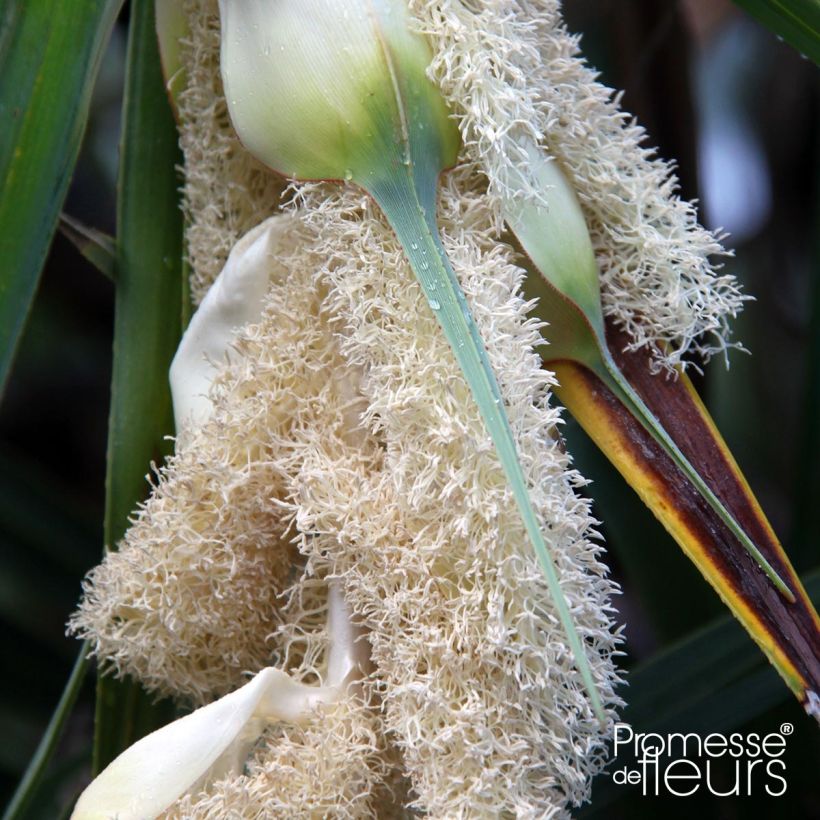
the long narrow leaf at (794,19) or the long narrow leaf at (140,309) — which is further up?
the long narrow leaf at (794,19)

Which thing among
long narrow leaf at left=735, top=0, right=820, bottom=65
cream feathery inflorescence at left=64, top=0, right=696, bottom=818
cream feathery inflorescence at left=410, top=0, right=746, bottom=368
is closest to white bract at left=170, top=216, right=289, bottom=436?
cream feathery inflorescence at left=64, top=0, right=696, bottom=818

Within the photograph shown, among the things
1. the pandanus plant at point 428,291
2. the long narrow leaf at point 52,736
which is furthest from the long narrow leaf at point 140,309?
the pandanus plant at point 428,291

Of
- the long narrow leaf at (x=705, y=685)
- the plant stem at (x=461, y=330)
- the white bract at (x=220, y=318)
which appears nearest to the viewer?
the plant stem at (x=461, y=330)

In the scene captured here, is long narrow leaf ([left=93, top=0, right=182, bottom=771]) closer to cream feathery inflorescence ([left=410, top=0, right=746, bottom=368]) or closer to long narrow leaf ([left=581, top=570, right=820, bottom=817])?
cream feathery inflorescence ([left=410, top=0, right=746, bottom=368])

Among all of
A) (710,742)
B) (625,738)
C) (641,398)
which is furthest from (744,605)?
(710,742)

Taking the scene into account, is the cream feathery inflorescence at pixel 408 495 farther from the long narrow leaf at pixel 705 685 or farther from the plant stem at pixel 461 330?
the long narrow leaf at pixel 705 685

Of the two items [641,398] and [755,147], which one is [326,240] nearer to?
[641,398]

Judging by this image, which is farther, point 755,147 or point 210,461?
point 755,147
